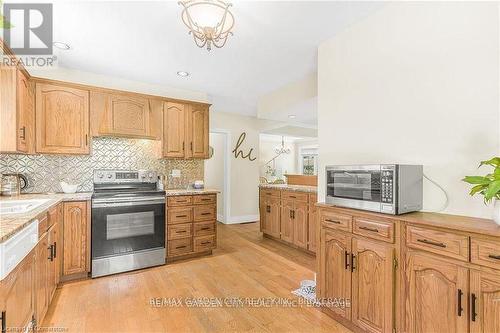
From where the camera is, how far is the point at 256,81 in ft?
11.9

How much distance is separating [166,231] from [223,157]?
2.88 metres

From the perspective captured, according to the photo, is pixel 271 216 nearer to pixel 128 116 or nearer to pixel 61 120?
pixel 128 116

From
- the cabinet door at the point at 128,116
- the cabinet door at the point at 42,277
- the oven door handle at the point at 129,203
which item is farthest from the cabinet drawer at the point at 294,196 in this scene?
the cabinet door at the point at 42,277

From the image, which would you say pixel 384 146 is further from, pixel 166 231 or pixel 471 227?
pixel 166 231

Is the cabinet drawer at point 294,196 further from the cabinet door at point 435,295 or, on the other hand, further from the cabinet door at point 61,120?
the cabinet door at point 61,120

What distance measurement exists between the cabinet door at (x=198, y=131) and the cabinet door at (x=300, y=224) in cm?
167

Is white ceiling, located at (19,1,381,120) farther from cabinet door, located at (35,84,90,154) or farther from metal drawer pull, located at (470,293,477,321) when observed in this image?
metal drawer pull, located at (470,293,477,321)

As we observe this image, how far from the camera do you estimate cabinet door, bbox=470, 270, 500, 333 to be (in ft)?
3.96

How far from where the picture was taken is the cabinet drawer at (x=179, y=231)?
3.29 meters

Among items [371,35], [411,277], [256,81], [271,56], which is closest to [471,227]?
[411,277]

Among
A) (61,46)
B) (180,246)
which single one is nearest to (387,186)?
(180,246)

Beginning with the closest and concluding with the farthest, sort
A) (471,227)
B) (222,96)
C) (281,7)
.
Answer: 1. (471,227)
2. (281,7)
3. (222,96)

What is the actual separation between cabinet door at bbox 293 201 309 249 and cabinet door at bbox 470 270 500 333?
236 centimetres

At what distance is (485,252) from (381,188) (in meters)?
0.60
